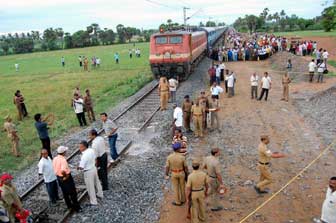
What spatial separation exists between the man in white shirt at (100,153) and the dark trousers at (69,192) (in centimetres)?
93

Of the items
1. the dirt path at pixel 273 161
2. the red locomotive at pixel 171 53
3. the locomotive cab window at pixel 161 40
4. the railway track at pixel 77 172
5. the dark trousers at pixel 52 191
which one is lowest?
the dirt path at pixel 273 161

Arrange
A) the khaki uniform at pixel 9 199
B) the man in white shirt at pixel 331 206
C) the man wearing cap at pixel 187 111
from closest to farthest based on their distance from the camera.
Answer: the man in white shirt at pixel 331 206 → the khaki uniform at pixel 9 199 → the man wearing cap at pixel 187 111

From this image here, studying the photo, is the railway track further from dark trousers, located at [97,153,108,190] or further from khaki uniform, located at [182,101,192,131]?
khaki uniform, located at [182,101,192,131]

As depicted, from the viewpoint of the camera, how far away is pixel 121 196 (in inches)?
334

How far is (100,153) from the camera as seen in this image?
8508mm

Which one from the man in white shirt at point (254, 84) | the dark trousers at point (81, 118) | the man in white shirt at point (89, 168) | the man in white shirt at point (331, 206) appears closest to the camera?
the man in white shirt at point (331, 206)

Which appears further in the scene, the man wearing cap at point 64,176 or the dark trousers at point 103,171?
the dark trousers at point 103,171

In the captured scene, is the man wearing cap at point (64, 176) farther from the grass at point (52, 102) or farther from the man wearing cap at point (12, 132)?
the man wearing cap at point (12, 132)

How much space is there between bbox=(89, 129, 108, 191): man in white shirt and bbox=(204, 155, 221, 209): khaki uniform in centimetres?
252

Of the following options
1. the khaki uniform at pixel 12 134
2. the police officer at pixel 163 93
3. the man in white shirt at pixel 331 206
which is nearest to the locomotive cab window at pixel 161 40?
the police officer at pixel 163 93

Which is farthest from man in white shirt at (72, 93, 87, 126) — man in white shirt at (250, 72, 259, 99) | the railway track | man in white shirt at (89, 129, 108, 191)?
man in white shirt at (250, 72, 259, 99)

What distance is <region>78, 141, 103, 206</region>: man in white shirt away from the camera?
7.75 meters

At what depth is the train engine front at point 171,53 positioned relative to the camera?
21000 millimetres

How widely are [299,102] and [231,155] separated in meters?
7.75
